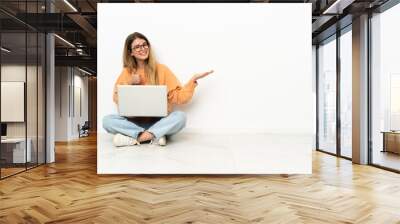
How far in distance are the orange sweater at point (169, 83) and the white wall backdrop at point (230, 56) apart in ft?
0.32

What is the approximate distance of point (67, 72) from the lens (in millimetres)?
14227

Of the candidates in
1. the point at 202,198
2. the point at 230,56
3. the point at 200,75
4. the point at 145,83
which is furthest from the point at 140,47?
the point at 202,198

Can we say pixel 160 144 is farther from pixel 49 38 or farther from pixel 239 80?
pixel 49 38

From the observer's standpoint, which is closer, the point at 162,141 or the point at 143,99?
the point at 143,99

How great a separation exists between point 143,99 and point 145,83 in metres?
0.27

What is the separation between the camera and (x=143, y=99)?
4.69m

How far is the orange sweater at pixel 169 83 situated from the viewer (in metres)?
4.82

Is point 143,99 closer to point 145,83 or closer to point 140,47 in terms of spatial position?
point 145,83

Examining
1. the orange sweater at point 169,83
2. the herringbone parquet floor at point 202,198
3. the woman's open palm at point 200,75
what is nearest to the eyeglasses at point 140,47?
the orange sweater at point 169,83

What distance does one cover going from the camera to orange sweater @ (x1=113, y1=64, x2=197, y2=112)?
15.8 ft

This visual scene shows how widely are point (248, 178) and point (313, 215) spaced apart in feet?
6.66

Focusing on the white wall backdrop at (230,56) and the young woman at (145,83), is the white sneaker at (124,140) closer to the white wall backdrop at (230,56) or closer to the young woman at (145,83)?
the young woman at (145,83)

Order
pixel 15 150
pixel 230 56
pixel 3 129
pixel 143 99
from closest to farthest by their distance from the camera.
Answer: pixel 143 99 < pixel 230 56 < pixel 3 129 < pixel 15 150

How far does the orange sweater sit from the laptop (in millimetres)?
156
